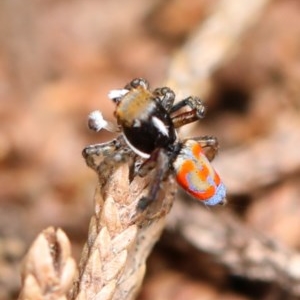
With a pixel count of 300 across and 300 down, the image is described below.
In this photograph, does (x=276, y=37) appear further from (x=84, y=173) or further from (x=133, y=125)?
(x=133, y=125)

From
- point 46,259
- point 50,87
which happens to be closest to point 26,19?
point 50,87

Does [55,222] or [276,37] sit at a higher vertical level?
[276,37]

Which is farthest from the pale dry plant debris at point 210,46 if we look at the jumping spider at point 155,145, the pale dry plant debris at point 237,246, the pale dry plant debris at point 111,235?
the pale dry plant debris at point 111,235

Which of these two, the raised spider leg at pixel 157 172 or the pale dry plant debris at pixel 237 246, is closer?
the raised spider leg at pixel 157 172

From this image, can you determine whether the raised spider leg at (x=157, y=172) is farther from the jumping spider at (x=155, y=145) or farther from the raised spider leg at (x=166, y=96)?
the raised spider leg at (x=166, y=96)

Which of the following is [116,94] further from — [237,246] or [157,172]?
[237,246]

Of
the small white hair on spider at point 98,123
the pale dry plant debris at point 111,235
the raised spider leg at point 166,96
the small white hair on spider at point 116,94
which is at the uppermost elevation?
the raised spider leg at point 166,96

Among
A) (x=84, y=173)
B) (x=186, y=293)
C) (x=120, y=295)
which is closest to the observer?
(x=120, y=295)
